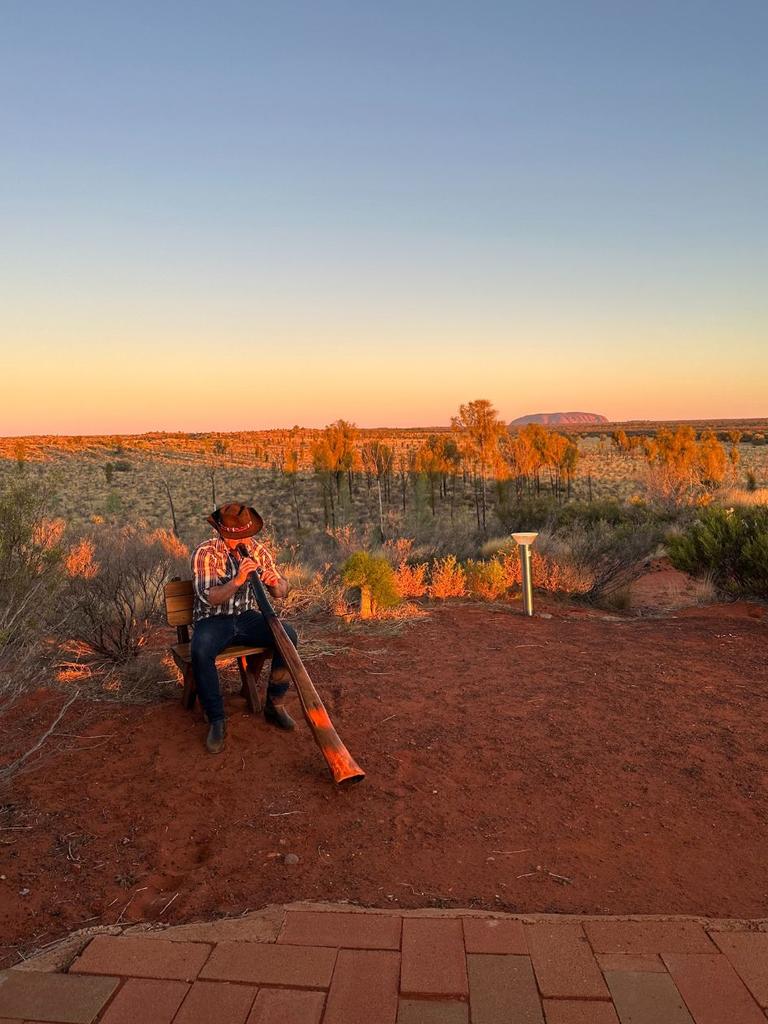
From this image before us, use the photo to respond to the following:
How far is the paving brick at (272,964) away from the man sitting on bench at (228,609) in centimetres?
194

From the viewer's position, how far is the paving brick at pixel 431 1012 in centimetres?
227

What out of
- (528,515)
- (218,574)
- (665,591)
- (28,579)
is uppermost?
(218,574)

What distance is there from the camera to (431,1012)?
230cm

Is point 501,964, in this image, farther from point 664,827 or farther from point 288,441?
point 288,441

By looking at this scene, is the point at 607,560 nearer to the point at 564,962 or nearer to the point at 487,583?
the point at 487,583

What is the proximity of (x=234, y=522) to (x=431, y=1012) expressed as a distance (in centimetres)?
318

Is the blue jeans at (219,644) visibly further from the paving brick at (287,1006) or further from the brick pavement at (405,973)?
the paving brick at (287,1006)

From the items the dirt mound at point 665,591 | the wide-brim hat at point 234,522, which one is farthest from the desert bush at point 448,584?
the wide-brim hat at point 234,522

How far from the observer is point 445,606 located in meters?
9.17

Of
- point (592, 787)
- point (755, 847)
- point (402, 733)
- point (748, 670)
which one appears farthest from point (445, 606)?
point (755, 847)

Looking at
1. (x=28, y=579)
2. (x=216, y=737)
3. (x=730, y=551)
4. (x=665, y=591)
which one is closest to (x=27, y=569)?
(x=28, y=579)

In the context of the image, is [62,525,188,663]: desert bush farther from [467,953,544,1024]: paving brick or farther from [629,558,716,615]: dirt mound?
[629,558,716,615]: dirt mound

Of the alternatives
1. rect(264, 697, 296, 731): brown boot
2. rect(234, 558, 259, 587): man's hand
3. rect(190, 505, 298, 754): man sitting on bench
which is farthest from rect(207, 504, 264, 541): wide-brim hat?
rect(264, 697, 296, 731): brown boot

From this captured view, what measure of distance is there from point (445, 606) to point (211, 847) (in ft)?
19.7
